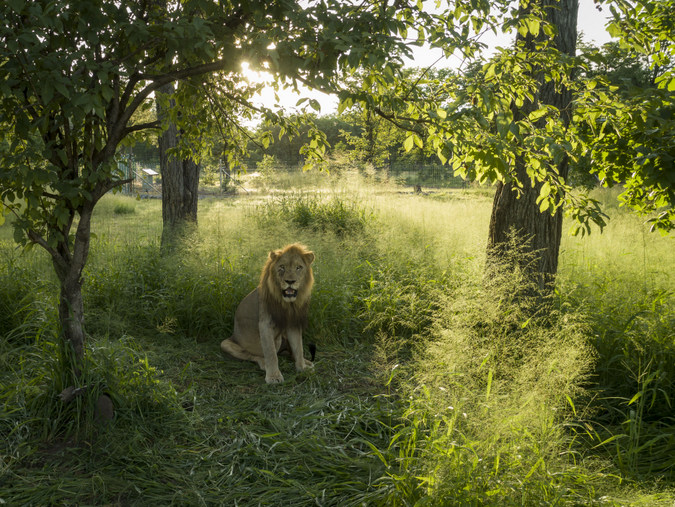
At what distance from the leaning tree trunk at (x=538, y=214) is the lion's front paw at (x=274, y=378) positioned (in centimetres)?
258

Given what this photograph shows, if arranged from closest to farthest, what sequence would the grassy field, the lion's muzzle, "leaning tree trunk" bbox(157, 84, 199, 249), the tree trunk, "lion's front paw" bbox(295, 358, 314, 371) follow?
the grassy field, the tree trunk, the lion's muzzle, "lion's front paw" bbox(295, 358, 314, 371), "leaning tree trunk" bbox(157, 84, 199, 249)

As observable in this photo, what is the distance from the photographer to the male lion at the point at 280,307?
4.30 m

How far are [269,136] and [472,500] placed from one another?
10.9 feet

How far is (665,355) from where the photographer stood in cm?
388

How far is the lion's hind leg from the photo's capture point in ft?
15.2

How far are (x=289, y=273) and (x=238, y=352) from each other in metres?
1.11

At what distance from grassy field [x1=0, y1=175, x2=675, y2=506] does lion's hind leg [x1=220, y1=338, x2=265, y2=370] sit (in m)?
0.08

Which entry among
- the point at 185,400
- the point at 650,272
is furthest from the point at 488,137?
the point at 650,272

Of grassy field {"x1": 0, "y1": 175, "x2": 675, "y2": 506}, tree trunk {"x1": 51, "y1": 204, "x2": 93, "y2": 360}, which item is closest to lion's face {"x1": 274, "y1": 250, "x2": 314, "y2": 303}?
grassy field {"x1": 0, "y1": 175, "x2": 675, "y2": 506}

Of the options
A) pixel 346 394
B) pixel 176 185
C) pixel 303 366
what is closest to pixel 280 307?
pixel 303 366

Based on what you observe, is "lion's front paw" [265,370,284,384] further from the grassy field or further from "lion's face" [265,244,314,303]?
"lion's face" [265,244,314,303]

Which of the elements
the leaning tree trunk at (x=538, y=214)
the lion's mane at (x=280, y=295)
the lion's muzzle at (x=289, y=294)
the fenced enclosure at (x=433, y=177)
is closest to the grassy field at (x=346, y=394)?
the leaning tree trunk at (x=538, y=214)

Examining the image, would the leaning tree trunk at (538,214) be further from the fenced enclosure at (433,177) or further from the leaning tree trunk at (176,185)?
the fenced enclosure at (433,177)

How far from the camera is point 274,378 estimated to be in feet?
14.0
